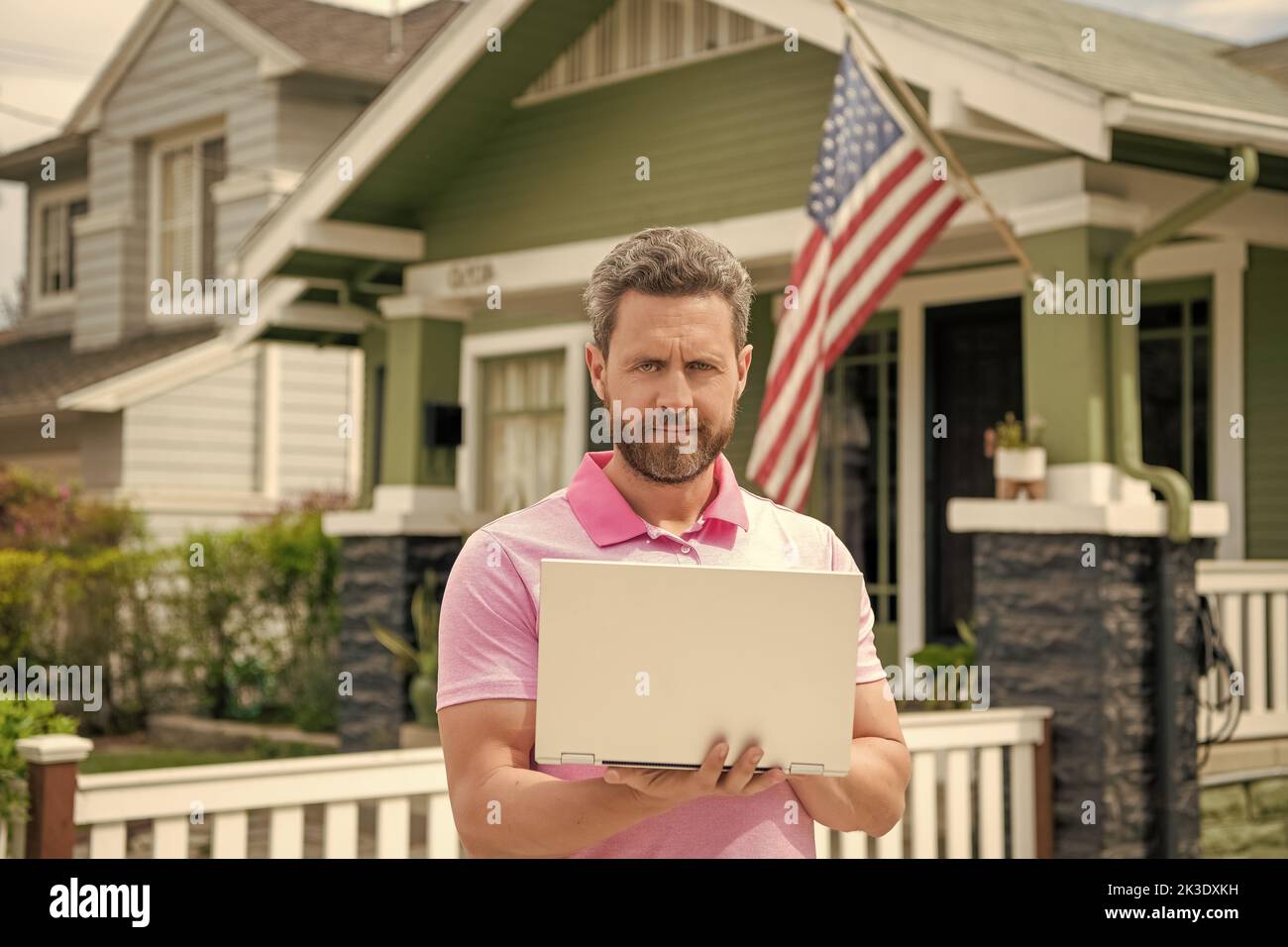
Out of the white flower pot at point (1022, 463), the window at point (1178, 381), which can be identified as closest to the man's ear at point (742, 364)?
the white flower pot at point (1022, 463)

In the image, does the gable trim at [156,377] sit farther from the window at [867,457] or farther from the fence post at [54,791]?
the fence post at [54,791]

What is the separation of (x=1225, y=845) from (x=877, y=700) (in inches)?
206

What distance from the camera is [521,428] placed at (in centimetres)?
1188

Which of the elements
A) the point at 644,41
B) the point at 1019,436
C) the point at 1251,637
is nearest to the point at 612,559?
the point at 1019,436

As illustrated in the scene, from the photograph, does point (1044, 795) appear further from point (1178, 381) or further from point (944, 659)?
point (1178, 381)

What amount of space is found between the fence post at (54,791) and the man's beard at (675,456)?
85.6 inches

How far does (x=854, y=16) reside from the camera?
6.56 m

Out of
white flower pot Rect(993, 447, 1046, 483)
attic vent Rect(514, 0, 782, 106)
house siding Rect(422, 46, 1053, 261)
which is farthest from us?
attic vent Rect(514, 0, 782, 106)

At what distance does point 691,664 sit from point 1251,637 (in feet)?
19.0

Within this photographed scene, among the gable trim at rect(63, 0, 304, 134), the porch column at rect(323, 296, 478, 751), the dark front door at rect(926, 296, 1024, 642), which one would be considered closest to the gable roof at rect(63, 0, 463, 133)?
the gable trim at rect(63, 0, 304, 134)

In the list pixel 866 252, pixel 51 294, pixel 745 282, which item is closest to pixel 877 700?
pixel 745 282

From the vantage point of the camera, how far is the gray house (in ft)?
46.5

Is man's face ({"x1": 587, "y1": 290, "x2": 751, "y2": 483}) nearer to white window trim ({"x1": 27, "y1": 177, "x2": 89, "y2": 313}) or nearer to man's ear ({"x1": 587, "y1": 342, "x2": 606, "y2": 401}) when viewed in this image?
man's ear ({"x1": 587, "y1": 342, "x2": 606, "y2": 401})

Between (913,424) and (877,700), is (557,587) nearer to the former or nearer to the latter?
(877,700)
